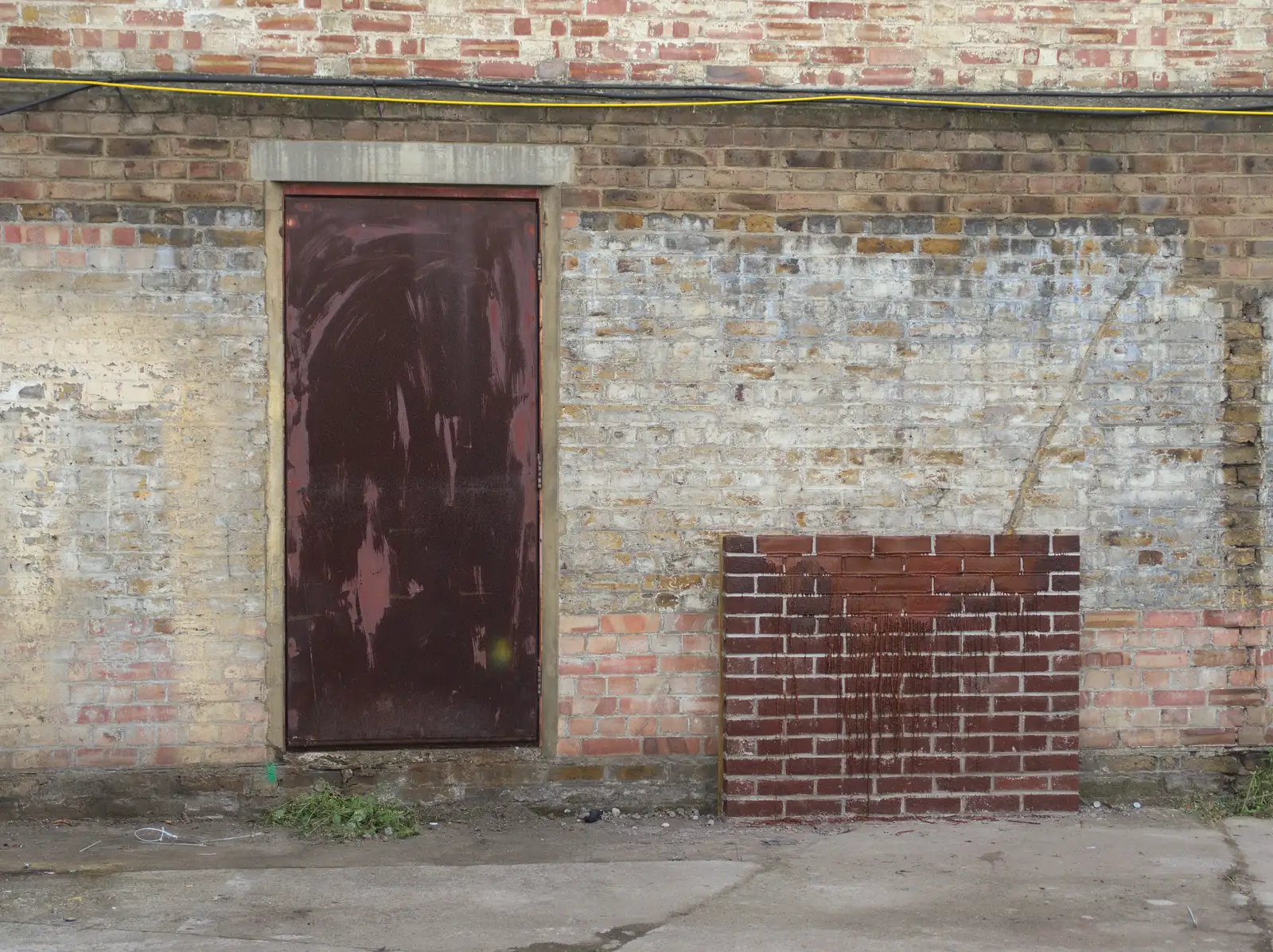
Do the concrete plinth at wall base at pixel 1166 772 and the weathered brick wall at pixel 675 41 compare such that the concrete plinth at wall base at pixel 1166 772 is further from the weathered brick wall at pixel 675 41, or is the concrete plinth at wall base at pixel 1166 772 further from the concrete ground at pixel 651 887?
the weathered brick wall at pixel 675 41

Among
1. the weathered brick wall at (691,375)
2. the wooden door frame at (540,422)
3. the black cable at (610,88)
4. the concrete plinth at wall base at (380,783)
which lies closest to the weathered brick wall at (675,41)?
the black cable at (610,88)

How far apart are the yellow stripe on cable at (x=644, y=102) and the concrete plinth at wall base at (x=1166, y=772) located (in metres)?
Answer: 2.90

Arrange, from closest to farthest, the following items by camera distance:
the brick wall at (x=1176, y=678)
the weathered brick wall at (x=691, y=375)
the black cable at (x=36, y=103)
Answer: the black cable at (x=36, y=103) → the weathered brick wall at (x=691, y=375) → the brick wall at (x=1176, y=678)

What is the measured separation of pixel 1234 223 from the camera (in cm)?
615

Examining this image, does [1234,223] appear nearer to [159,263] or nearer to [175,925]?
[159,263]

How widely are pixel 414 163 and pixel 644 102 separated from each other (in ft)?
3.40

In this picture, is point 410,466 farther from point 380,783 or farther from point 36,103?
point 36,103

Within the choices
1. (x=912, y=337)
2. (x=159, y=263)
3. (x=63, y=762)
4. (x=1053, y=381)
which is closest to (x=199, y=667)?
(x=63, y=762)

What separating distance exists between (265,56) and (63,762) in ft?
10.4

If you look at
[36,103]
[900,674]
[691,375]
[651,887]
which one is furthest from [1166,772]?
[36,103]

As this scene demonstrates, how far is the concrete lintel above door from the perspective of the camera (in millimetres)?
5785

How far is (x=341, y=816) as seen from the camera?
5.75 m

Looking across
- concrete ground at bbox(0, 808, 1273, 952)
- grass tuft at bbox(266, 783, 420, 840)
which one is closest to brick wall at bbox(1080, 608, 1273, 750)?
concrete ground at bbox(0, 808, 1273, 952)

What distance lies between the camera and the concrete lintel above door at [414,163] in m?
5.79
